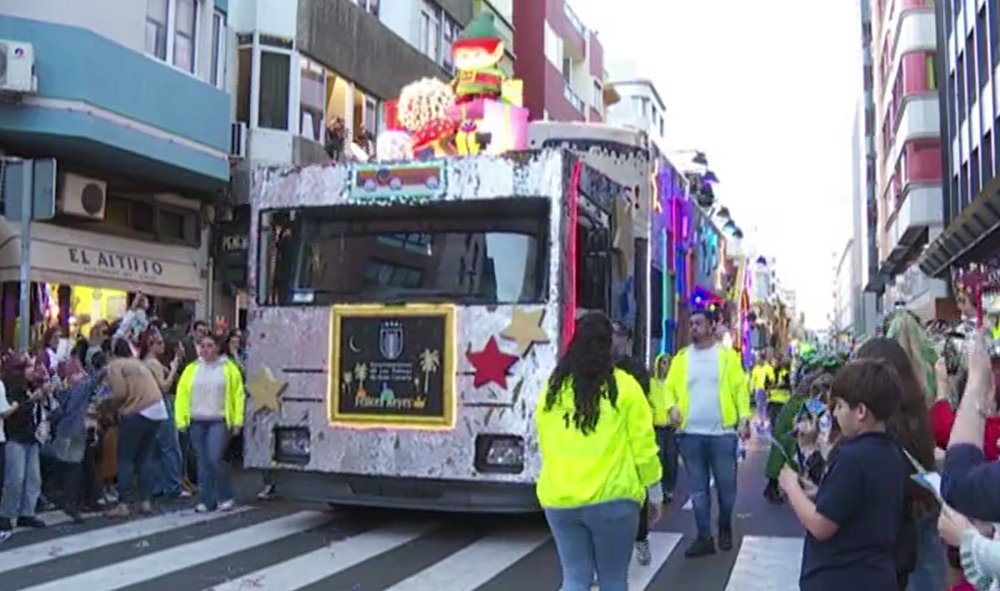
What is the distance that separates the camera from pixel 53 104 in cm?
1384

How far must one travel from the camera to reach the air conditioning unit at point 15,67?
13.2 metres

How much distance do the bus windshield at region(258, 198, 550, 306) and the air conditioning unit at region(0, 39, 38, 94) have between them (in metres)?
5.93

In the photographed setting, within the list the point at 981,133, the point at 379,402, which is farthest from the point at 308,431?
the point at 981,133

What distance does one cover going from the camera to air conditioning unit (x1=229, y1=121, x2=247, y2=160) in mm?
18547

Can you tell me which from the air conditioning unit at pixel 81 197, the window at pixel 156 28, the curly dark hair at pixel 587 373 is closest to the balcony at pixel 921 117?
the window at pixel 156 28

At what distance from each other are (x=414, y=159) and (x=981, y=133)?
24599 mm

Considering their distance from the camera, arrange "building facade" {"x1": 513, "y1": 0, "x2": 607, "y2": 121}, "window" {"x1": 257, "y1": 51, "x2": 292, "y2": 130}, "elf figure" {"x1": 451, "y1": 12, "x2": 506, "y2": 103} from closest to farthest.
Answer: "elf figure" {"x1": 451, "y1": 12, "x2": 506, "y2": 103} < "window" {"x1": 257, "y1": 51, "x2": 292, "y2": 130} < "building facade" {"x1": 513, "y1": 0, "x2": 607, "y2": 121}

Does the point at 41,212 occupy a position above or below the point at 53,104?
below

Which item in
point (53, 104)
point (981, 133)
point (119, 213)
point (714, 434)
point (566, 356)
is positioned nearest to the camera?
point (566, 356)

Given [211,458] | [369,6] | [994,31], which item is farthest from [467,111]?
[994,31]

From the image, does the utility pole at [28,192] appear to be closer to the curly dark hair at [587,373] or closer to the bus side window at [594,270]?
the bus side window at [594,270]

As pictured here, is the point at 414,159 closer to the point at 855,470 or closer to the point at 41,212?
the point at 41,212

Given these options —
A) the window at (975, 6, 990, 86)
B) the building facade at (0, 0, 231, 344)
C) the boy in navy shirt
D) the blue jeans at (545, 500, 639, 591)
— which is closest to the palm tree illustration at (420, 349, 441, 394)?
the blue jeans at (545, 500, 639, 591)

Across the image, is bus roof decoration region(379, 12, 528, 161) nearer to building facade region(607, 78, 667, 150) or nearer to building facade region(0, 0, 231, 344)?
building facade region(0, 0, 231, 344)
